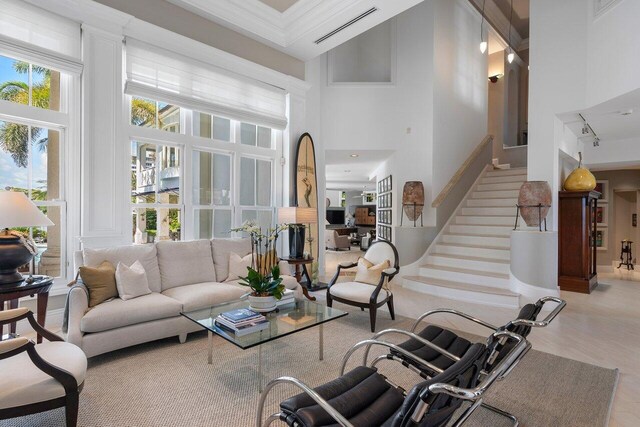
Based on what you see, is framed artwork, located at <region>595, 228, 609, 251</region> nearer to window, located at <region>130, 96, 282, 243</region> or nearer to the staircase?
the staircase

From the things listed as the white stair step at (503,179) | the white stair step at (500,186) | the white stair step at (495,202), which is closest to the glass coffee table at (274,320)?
the white stair step at (495,202)

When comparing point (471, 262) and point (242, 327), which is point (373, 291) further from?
point (471, 262)

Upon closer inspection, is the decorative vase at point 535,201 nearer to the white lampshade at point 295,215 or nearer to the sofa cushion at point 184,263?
the white lampshade at point 295,215

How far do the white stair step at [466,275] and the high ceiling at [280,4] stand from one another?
15.4 feet

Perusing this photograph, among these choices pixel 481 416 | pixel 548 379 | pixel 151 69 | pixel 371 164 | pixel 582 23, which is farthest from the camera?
pixel 371 164

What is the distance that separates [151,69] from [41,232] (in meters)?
2.21

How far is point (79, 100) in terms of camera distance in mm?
3512

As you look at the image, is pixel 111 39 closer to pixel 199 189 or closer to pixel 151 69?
pixel 151 69

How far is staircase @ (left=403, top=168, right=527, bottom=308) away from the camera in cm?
496

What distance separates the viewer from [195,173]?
14.9ft

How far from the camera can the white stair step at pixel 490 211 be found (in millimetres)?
6355

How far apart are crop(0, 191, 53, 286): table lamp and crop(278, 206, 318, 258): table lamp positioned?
2.73 m

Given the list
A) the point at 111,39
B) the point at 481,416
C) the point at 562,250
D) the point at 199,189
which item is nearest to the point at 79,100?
the point at 111,39

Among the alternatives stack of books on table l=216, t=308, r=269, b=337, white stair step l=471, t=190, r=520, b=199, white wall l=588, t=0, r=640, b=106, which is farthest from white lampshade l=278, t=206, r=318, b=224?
white stair step l=471, t=190, r=520, b=199
